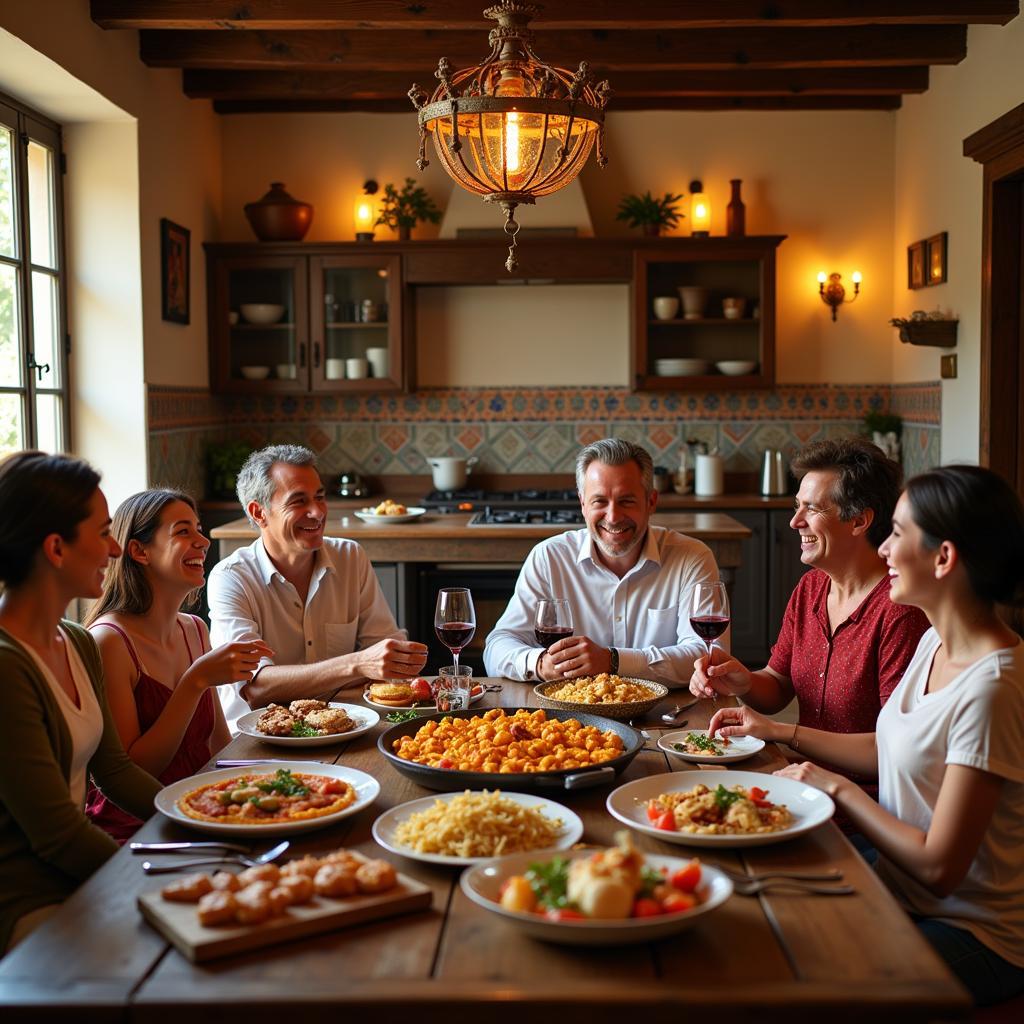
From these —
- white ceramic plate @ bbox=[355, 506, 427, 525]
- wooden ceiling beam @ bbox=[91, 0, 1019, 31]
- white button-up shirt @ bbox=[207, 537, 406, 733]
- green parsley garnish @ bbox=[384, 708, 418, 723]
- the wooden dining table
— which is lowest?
the wooden dining table

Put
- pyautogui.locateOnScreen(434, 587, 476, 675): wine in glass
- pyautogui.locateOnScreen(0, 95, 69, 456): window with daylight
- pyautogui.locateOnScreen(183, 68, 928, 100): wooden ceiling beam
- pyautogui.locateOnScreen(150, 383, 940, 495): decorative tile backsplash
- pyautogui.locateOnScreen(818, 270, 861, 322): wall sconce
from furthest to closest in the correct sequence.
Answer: pyautogui.locateOnScreen(150, 383, 940, 495): decorative tile backsplash → pyautogui.locateOnScreen(818, 270, 861, 322): wall sconce → pyautogui.locateOnScreen(183, 68, 928, 100): wooden ceiling beam → pyautogui.locateOnScreen(0, 95, 69, 456): window with daylight → pyautogui.locateOnScreen(434, 587, 476, 675): wine in glass

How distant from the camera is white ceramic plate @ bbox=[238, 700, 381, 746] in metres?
2.23

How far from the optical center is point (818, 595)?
2.71 m

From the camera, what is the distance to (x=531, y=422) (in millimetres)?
7008

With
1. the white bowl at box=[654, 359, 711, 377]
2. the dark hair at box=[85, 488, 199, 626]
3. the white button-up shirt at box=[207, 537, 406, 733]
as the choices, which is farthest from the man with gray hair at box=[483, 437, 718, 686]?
the white bowl at box=[654, 359, 711, 377]

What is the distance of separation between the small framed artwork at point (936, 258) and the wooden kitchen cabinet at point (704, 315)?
31.6 inches

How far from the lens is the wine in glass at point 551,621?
2455 mm

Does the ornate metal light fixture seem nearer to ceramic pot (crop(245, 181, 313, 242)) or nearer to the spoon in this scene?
the spoon

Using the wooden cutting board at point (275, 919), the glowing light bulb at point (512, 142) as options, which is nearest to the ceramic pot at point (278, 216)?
the glowing light bulb at point (512, 142)

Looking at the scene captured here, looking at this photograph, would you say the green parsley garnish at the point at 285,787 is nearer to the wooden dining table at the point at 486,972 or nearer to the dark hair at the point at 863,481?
the wooden dining table at the point at 486,972

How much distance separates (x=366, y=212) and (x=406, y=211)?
23 cm

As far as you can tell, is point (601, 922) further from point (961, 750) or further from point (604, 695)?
point (604, 695)

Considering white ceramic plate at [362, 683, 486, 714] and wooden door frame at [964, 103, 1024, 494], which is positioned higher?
wooden door frame at [964, 103, 1024, 494]

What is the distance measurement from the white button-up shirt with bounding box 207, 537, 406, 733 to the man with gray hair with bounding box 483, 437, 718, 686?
0.39 metres
